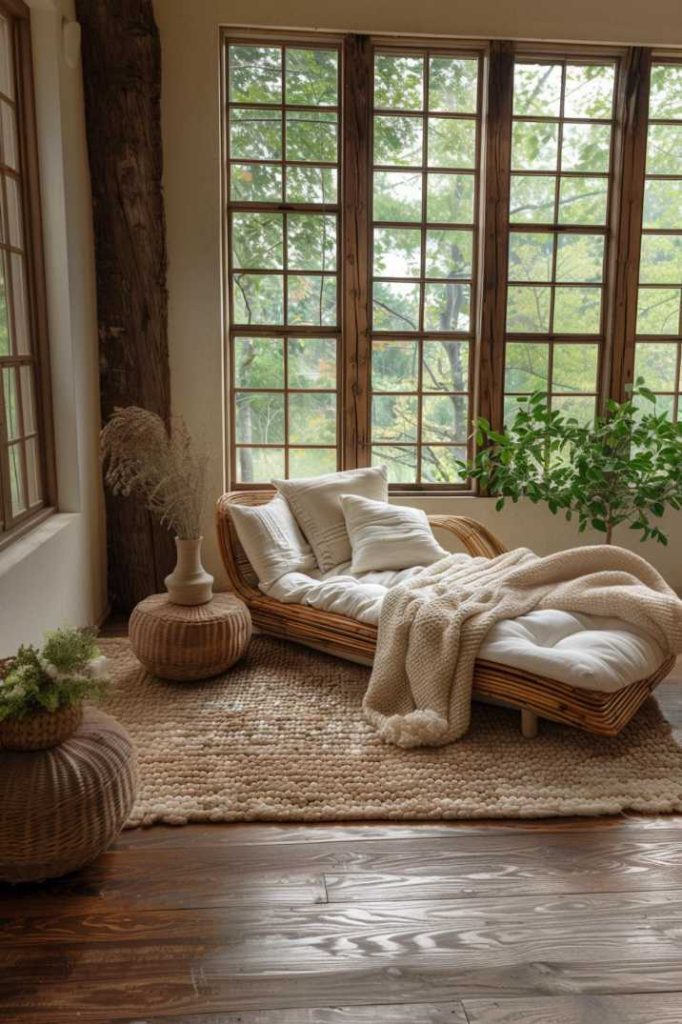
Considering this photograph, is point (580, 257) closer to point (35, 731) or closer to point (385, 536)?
point (385, 536)

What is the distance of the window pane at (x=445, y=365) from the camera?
14.8 ft

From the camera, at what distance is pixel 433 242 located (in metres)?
4.43

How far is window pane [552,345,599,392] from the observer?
4.55 meters

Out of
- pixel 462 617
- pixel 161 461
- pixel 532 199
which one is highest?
→ pixel 532 199

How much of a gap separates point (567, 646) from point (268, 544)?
4.82ft

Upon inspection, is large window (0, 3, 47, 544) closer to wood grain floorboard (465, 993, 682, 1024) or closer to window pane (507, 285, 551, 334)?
wood grain floorboard (465, 993, 682, 1024)

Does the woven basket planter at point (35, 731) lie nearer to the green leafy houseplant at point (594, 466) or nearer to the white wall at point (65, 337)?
the white wall at point (65, 337)

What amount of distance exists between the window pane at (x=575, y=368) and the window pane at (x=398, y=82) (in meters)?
1.51

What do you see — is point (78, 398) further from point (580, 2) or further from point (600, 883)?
point (580, 2)

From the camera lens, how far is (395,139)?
4.32 meters

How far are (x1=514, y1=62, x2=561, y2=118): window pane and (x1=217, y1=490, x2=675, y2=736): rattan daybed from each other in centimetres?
222

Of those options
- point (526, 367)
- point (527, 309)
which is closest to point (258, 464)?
point (526, 367)

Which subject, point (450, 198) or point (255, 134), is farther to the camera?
point (450, 198)

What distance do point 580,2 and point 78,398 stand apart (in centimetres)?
322
